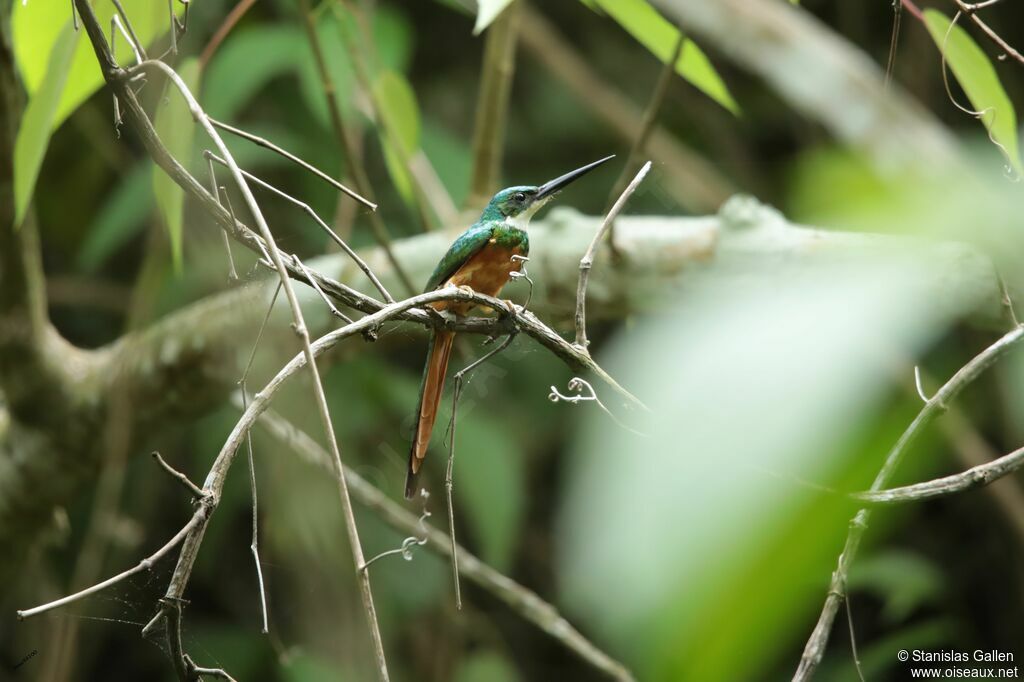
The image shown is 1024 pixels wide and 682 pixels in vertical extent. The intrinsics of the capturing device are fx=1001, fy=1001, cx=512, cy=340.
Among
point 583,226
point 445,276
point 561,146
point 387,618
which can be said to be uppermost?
point 561,146

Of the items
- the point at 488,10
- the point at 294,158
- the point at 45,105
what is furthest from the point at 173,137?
the point at 488,10

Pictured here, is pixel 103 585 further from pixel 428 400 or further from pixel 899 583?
pixel 899 583

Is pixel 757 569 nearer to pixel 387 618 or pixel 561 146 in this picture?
pixel 387 618

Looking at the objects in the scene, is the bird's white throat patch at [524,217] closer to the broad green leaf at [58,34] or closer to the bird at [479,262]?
the bird at [479,262]

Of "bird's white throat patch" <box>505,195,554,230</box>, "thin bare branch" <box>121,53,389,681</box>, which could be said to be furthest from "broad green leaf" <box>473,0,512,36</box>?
"bird's white throat patch" <box>505,195,554,230</box>

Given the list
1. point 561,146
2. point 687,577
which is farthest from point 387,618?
point 687,577

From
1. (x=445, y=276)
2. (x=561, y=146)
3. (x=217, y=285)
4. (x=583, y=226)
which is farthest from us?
(x=561, y=146)
